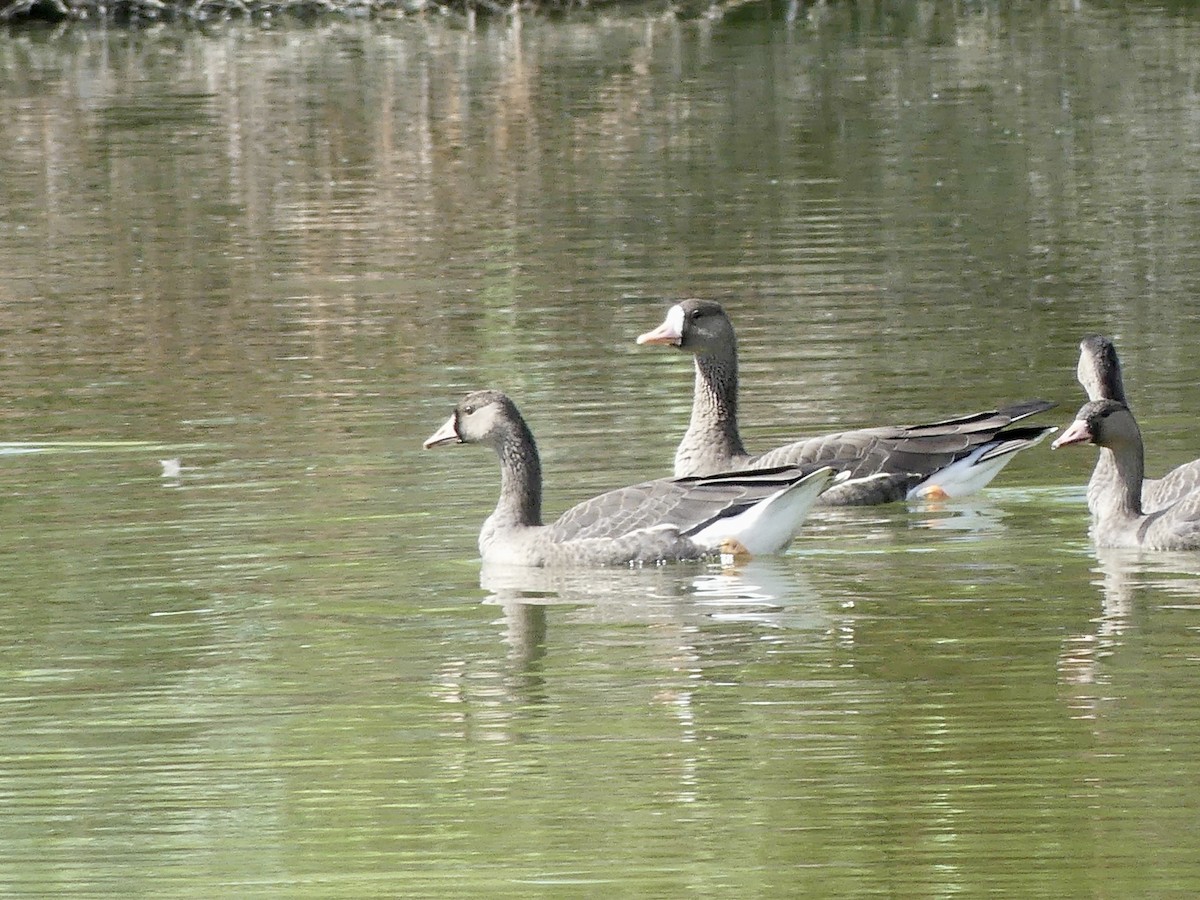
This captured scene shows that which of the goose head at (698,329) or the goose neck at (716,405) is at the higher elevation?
the goose head at (698,329)

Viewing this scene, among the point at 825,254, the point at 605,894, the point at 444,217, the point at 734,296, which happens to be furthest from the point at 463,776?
the point at 444,217

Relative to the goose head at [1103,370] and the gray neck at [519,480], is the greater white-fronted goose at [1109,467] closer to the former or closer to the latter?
the goose head at [1103,370]

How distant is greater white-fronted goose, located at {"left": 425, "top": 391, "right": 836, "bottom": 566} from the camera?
42.1 feet

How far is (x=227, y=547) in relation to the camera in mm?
13539

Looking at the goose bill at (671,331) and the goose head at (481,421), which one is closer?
the goose head at (481,421)

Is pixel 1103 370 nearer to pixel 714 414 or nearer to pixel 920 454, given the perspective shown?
pixel 920 454

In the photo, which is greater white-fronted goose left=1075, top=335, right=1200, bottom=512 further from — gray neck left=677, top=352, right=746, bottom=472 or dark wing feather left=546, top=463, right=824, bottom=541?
gray neck left=677, top=352, right=746, bottom=472

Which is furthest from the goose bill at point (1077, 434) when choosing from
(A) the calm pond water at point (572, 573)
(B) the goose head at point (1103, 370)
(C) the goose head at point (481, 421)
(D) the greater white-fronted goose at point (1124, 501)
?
(C) the goose head at point (481, 421)

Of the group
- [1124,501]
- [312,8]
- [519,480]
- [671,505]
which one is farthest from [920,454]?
[312,8]

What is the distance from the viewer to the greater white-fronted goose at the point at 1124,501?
503 inches

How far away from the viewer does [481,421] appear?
13703mm

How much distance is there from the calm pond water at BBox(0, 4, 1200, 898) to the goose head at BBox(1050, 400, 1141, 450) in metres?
0.54

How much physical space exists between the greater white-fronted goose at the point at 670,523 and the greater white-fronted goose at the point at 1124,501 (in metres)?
1.37

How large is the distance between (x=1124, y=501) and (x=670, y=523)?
227 cm
